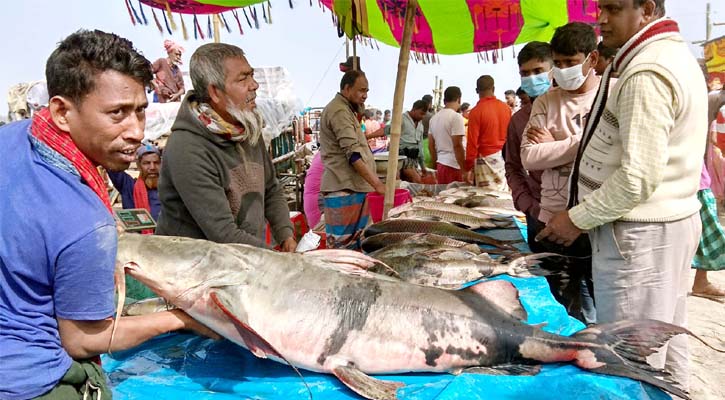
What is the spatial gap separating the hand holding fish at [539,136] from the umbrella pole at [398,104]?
1.66 m

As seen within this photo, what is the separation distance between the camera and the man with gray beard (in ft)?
7.25

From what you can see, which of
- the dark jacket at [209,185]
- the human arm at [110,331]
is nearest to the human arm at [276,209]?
the dark jacket at [209,185]

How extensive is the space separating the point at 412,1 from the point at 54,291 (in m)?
3.69

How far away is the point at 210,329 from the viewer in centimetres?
171

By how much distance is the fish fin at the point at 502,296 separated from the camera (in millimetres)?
1808

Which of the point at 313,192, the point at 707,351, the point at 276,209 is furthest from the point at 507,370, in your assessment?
the point at 313,192

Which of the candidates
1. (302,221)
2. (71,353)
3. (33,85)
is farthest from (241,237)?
(33,85)

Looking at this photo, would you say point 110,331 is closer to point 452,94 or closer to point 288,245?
point 288,245

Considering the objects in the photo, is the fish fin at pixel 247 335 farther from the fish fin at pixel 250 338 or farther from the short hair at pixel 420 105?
the short hair at pixel 420 105

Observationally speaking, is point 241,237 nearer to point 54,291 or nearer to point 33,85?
point 54,291

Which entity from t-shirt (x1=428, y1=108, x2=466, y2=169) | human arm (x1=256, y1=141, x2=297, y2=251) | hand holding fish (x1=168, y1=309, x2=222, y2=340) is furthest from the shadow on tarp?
t-shirt (x1=428, y1=108, x2=466, y2=169)

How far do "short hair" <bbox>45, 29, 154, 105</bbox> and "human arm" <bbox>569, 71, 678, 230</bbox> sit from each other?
173cm

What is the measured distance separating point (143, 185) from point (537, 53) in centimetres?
332

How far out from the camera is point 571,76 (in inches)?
106
